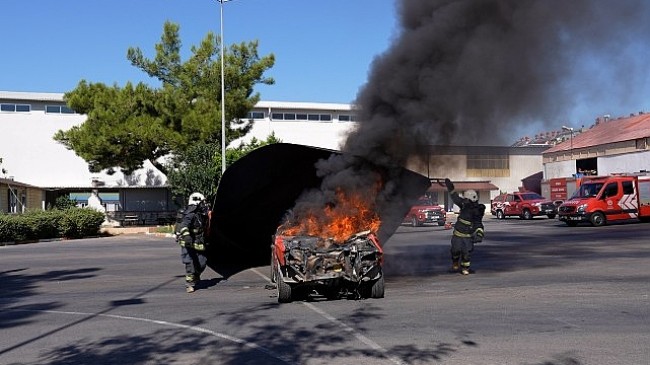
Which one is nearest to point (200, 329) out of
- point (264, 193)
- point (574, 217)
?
point (264, 193)

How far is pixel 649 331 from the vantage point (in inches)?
270

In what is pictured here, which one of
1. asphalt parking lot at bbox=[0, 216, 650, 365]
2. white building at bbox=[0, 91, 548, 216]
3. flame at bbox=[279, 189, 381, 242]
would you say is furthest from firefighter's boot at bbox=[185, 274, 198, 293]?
white building at bbox=[0, 91, 548, 216]

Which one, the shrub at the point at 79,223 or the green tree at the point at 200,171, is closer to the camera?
the shrub at the point at 79,223

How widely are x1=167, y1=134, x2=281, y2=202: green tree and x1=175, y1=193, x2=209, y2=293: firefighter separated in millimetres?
17694

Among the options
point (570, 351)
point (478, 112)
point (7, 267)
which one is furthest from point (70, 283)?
point (570, 351)

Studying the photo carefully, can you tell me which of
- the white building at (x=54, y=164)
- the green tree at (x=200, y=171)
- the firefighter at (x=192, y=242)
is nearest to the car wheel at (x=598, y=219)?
the white building at (x=54, y=164)

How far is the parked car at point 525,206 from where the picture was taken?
1423 inches

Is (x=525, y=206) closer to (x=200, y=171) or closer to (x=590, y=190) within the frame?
(x=590, y=190)

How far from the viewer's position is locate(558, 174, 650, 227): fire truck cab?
27.0m

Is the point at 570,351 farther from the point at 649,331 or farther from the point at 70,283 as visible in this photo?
the point at 70,283

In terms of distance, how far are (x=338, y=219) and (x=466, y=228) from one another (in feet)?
11.1

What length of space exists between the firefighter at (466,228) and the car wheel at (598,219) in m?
16.5

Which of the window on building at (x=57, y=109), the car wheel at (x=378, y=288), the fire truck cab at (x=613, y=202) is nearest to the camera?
the car wheel at (x=378, y=288)

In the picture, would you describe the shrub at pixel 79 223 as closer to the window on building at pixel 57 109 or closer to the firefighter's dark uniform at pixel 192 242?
the window on building at pixel 57 109
